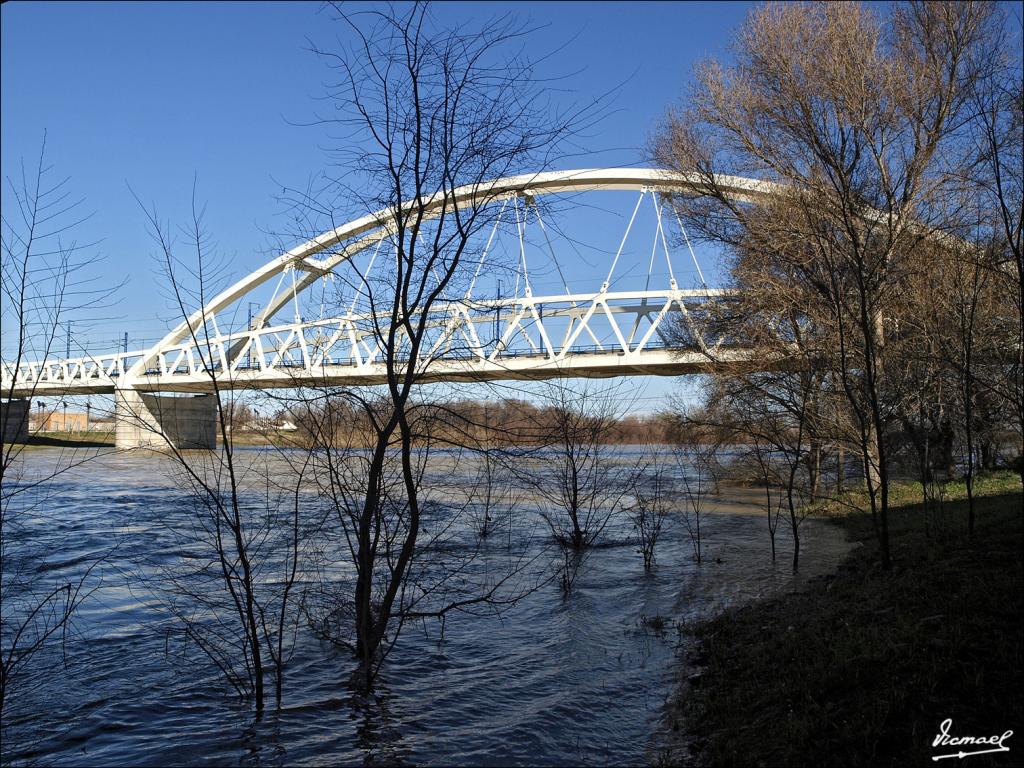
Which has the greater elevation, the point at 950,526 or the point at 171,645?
the point at 950,526

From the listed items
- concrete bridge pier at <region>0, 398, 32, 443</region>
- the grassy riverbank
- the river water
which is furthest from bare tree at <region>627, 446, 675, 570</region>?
concrete bridge pier at <region>0, 398, 32, 443</region>

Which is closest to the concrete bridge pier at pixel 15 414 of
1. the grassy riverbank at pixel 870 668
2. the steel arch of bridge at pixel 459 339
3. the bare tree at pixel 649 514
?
the steel arch of bridge at pixel 459 339

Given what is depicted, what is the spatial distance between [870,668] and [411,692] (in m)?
3.54

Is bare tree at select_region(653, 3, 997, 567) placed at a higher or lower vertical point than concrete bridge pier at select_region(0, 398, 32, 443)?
higher

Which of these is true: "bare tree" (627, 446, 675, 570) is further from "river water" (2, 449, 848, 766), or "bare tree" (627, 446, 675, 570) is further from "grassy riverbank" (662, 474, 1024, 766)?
"grassy riverbank" (662, 474, 1024, 766)

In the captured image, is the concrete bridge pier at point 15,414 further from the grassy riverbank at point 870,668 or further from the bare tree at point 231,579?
the grassy riverbank at point 870,668

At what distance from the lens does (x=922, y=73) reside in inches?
619

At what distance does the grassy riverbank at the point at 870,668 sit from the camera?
12.9 feet

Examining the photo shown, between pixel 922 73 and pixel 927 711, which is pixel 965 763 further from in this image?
pixel 922 73

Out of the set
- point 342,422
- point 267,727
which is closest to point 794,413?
point 342,422

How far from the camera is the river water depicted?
16.6 feet

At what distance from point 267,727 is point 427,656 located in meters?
2.07

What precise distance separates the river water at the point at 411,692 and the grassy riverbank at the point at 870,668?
1.89 ft

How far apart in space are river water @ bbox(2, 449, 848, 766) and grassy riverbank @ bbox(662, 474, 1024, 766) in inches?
22.7
